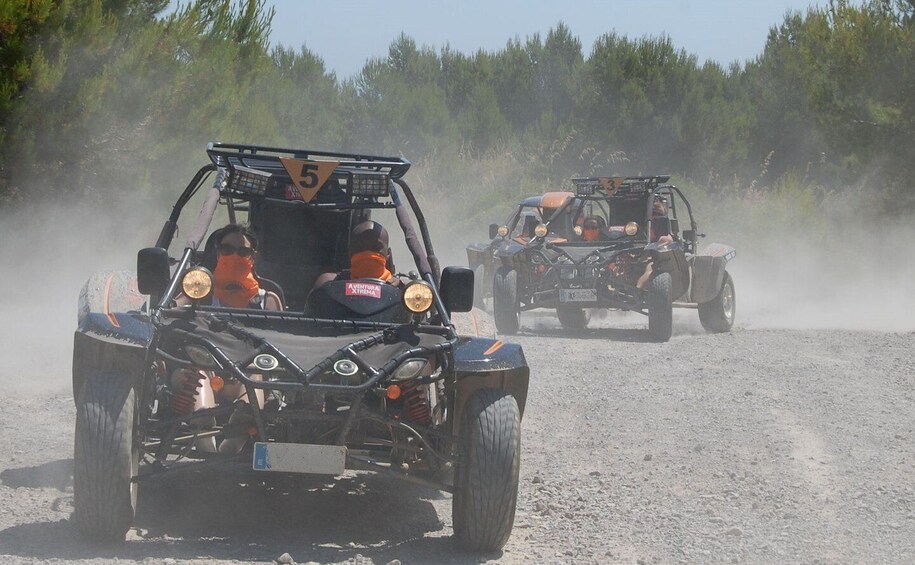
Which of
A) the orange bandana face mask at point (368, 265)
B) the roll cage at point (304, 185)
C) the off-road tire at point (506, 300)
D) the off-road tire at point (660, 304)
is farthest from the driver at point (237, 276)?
the off-road tire at point (506, 300)

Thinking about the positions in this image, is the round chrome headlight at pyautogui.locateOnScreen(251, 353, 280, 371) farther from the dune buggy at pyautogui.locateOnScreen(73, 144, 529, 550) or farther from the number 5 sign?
the number 5 sign

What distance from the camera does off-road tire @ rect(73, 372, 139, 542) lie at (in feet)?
16.8

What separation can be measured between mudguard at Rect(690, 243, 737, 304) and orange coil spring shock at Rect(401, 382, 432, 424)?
1037cm

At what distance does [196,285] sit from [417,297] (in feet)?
3.18

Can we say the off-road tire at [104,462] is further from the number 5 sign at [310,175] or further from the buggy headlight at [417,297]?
the number 5 sign at [310,175]

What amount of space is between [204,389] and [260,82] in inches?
1079

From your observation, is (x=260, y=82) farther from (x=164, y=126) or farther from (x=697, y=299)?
(x=697, y=299)

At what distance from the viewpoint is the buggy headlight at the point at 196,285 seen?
5.72 meters

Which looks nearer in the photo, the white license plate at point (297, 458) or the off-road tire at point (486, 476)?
the white license plate at point (297, 458)

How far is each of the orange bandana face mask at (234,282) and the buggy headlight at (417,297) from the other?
3.80ft

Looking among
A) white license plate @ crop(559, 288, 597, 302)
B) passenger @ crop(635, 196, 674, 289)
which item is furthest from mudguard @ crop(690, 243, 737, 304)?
white license plate @ crop(559, 288, 597, 302)

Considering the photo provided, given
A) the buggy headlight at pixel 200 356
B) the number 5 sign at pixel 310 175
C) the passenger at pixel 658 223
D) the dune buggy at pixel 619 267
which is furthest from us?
the passenger at pixel 658 223

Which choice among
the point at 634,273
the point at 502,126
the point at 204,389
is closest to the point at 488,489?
the point at 204,389

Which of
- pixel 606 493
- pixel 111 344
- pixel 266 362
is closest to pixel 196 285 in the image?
pixel 111 344
